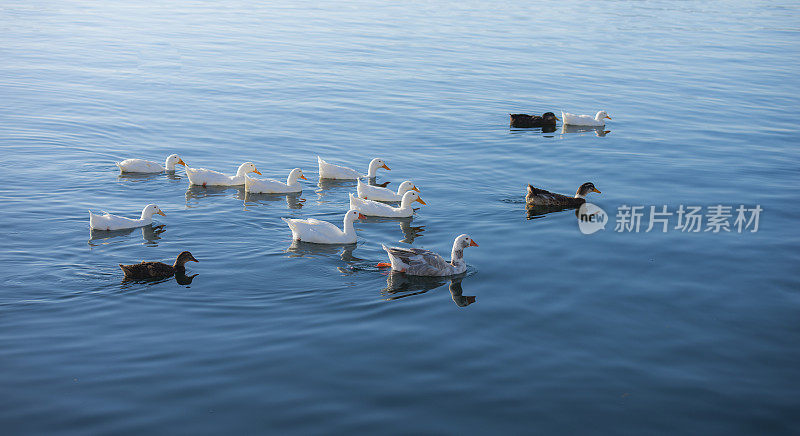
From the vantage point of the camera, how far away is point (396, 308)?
1223 cm

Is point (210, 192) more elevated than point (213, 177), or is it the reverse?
point (213, 177)

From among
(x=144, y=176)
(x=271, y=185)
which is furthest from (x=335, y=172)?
(x=144, y=176)

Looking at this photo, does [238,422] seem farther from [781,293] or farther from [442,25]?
[442,25]

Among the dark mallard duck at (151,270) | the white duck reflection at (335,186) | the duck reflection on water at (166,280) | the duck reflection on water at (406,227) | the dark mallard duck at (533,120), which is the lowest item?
the duck reflection on water at (166,280)

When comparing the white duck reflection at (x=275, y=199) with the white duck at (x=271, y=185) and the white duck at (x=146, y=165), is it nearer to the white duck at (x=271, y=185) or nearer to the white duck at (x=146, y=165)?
the white duck at (x=271, y=185)

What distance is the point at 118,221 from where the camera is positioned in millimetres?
15625

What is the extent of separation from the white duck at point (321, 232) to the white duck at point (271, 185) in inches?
144

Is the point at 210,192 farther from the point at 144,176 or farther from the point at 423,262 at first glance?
the point at 423,262

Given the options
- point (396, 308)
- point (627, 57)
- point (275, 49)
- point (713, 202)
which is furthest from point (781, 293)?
point (275, 49)

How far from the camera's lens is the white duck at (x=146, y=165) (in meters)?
19.9

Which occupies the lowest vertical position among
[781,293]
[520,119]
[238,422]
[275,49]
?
[238,422]

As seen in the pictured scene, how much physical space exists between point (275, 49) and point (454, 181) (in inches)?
984

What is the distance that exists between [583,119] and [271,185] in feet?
37.8

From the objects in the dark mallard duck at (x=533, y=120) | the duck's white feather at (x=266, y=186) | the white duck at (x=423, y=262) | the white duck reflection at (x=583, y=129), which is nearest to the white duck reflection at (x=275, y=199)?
the duck's white feather at (x=266, y=186)
